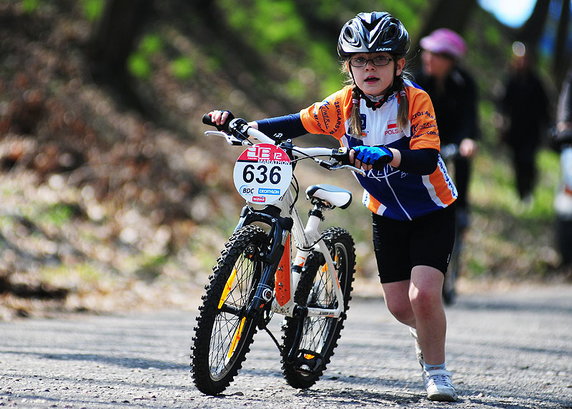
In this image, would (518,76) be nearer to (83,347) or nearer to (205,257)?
(205,257)

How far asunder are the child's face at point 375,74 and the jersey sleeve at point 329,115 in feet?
0.49

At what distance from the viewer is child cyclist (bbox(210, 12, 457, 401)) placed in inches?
184

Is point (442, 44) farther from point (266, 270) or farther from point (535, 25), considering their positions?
point (535, 25)

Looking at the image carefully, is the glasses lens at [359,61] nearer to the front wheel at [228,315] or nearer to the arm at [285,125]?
the arm at [285,125]

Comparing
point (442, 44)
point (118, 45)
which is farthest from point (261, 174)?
point (118, 45)

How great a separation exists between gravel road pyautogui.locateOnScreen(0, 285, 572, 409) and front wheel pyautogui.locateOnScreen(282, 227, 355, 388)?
0.37 feet

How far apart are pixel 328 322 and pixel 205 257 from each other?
5624 millimetres

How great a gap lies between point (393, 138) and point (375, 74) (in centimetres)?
32

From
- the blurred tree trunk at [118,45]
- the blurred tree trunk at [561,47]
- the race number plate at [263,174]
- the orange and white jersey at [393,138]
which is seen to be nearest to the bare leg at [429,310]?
the orange and white jersey at [393,138]

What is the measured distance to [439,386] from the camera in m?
4.75

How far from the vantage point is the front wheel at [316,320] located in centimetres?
493

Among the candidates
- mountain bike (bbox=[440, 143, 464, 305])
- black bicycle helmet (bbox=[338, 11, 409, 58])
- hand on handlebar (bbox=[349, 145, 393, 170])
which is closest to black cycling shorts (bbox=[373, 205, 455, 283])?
hand on handlebar (bbox=[349, 145, 393, 170])

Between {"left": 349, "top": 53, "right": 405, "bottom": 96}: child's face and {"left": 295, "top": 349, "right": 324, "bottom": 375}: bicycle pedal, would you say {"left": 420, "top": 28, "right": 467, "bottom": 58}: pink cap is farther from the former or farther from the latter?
{"left": 295, "top": 349, "right": 324, "bottom": 375}: bicycle pedal

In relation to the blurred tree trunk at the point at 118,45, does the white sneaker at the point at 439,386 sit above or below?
below
